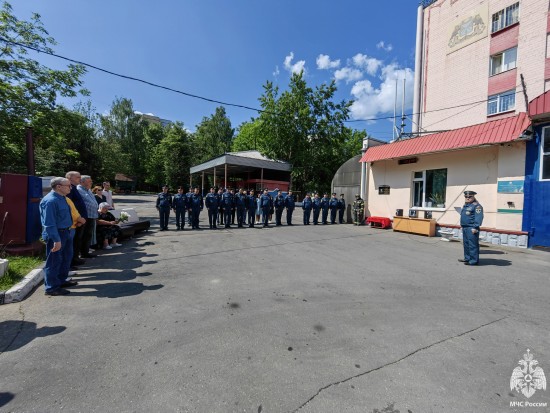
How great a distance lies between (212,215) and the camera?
12.4 metres

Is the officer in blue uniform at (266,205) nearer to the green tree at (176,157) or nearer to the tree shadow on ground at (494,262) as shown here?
the tree shadow on ground at (494,262)

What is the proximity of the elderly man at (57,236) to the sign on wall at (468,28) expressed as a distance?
25.9 meters

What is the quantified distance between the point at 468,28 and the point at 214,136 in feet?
142

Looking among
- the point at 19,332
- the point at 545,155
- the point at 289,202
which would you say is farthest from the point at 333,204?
the point at 19,332

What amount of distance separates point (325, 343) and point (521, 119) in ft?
33.9

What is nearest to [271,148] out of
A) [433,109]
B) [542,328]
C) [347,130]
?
[347,130]

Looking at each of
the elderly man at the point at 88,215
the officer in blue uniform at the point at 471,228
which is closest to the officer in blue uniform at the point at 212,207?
the elderly man at the point at 88,215

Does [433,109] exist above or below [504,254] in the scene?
above

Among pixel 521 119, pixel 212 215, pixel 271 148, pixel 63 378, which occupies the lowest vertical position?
pixel 63 378

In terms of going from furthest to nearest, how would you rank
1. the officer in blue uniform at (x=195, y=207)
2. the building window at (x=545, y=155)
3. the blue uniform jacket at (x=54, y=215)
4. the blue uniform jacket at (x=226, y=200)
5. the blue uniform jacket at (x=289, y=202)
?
1. the blue uniform jacket at (x=289, y=202)
2. the blue uniform jacket at (x=226, y=200)
3. the officer in blue uniform at (x=195, y=207)
4. the building window at (x=545, y=155)
5. the blue uniform jacket at (x=54, y=215)

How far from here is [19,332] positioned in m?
3.12

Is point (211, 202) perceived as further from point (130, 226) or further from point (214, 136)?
point (214, 136)

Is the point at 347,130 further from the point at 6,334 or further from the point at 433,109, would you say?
the point at 6,334

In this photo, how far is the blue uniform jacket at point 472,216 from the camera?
21.6 ft
